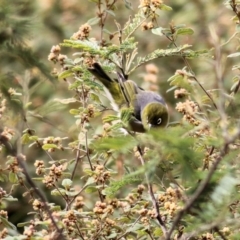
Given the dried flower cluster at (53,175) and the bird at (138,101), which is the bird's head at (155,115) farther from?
the dried flower cluster at (53,175)

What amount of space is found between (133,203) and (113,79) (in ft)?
3.11

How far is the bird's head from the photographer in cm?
301

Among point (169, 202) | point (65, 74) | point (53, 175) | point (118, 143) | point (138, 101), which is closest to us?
point (118, 143)

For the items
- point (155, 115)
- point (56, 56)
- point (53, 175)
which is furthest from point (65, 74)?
point (155, 115)

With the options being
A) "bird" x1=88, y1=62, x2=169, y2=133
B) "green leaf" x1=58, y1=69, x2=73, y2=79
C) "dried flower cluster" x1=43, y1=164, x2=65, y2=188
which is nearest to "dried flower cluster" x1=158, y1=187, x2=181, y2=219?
"dried flower cluster" x1=43, y1=164, x2=65, y2=188

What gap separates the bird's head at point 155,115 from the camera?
3.01 m

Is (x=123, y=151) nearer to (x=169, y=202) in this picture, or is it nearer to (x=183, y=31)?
(x=169, y=202)

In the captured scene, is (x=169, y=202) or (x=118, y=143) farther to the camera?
(x=169, y=202)

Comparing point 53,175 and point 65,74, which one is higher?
point 65,74

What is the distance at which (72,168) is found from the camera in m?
2.59

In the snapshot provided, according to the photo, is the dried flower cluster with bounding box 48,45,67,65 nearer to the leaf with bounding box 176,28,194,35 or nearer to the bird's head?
the leaf with bounding box 176,28,194,35

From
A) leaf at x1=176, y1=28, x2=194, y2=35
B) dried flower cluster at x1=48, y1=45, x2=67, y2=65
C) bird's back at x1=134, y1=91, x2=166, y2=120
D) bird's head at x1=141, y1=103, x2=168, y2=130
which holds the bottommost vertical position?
bird's head at x1=141, y1=103, x2=168, y2=130

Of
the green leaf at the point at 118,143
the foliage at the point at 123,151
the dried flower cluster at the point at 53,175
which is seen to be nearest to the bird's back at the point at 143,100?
the foliage at the point at 123,151

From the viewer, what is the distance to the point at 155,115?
3127mm
